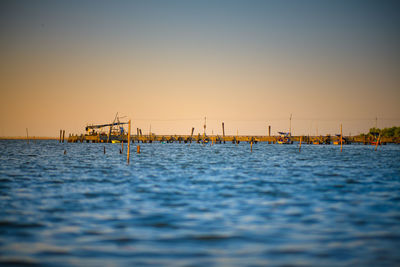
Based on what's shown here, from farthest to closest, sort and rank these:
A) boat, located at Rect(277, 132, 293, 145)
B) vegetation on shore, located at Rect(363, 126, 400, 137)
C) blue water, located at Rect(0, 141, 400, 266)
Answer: vegetation on shore, located at Rect(363, 126, 400, 137) < boat, located at Rect(277, 132, 293, 145) < blue water, located at Rect(0, 141, 400, 266)

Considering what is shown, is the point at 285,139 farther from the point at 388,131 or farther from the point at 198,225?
the point at 198,225

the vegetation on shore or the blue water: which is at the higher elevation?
the vegetation on shore

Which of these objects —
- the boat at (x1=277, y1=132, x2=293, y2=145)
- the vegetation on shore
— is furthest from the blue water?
the vegetation on shore

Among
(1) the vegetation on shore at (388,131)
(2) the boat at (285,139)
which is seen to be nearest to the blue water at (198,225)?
(2) the boat at (285,139)

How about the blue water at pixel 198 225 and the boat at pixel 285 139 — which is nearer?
the blue water at pixel 198 225

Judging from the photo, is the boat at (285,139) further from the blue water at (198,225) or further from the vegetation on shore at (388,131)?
the blue water at (198,225)

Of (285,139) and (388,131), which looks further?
(388,131)

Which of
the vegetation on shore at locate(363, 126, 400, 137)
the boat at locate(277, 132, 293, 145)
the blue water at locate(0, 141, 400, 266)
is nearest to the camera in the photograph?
the blue water at locate(0, 141, 400, 266)

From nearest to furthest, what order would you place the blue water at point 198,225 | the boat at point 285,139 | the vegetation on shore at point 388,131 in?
the blue water at point 198,225 → the boat at point 285,139 → the vegetation on shore at point 388,131

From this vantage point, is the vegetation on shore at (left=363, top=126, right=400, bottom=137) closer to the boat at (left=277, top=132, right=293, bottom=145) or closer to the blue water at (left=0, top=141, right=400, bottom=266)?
the boat at (left=277, top=132, right=293, bottom=145)

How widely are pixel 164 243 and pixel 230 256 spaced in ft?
7.24

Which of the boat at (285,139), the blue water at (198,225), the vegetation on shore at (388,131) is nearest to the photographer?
the blue water at (198,225)

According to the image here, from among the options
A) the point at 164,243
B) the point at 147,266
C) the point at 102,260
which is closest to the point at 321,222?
the point at 164,243

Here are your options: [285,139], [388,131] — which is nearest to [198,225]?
[285,139]
